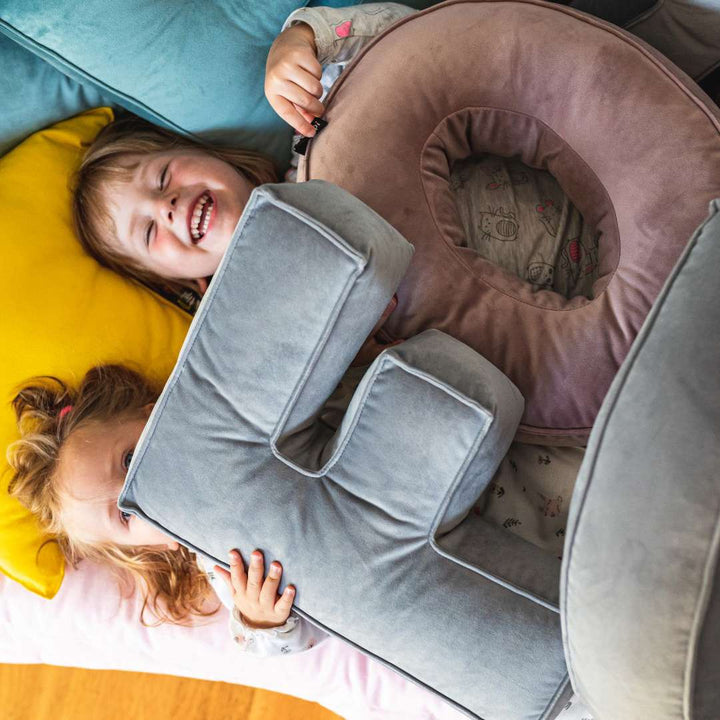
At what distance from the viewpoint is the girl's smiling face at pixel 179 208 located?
1.07 m

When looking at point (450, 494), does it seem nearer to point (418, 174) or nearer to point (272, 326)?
point (272, 326)

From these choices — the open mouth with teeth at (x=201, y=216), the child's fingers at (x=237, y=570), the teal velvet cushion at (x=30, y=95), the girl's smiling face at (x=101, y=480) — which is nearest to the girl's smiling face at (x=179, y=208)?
the open mouth with teeth at (x=201, y=216)

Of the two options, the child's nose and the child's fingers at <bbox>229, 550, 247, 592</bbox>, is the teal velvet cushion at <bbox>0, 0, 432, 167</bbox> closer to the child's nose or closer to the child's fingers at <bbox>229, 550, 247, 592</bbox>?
the child's nose

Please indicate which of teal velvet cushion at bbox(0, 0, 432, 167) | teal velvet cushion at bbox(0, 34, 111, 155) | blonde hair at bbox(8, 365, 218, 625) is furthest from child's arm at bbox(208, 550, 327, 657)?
teal velvet cushion at bbox(0, 34, 111, 155)

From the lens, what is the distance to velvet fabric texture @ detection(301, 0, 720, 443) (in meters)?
0.84

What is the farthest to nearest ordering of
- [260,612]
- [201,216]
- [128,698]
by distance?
[128,698] < [201,216] < [260,612]

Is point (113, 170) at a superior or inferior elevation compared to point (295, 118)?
inferior

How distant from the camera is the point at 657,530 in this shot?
0.51 m

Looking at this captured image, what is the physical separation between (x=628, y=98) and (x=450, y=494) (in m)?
0.54

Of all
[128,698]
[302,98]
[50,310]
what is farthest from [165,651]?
[302,98]

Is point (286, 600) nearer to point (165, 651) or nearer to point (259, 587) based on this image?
point (259, 587)

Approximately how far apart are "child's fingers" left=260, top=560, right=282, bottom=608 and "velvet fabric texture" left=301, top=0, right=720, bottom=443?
0.35 meters

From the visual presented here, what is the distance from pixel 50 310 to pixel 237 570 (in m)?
0.56

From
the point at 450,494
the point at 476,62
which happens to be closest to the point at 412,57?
the point at 476,62
